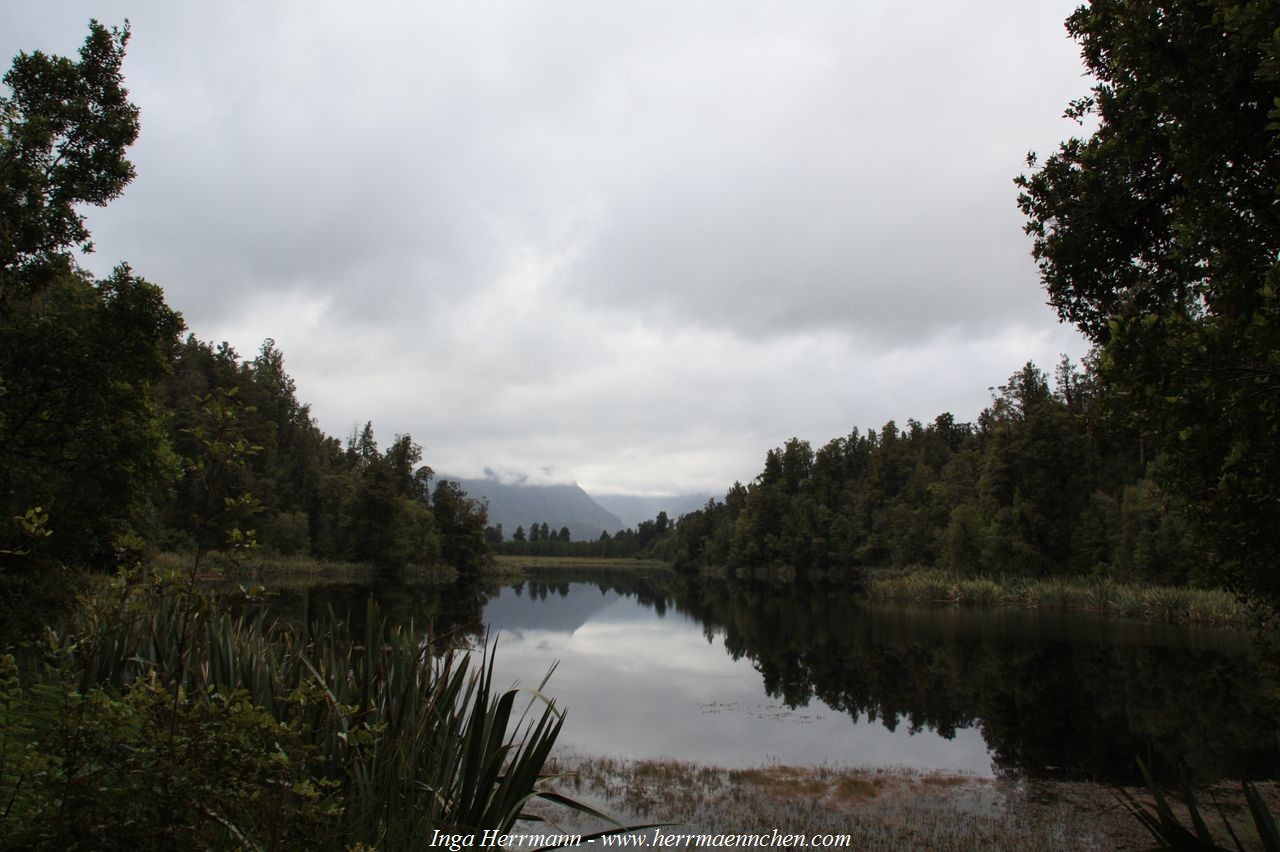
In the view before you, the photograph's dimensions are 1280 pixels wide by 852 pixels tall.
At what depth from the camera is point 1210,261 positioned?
566 centimetres

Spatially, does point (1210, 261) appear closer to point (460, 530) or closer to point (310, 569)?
point (310, 569)

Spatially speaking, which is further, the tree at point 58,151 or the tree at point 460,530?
the tree at point 460,530

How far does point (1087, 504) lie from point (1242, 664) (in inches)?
1135

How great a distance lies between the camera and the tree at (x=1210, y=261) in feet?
13.8

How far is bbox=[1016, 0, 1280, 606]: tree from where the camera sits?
13.8 feet

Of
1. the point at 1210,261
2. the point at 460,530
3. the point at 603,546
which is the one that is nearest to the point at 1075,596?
the point at 1210,261

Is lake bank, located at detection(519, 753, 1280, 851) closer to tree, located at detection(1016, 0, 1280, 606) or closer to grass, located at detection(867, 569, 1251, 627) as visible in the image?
tree, located at detection(1016, 0, 1280, 606)

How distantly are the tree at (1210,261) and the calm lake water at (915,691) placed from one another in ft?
5.07

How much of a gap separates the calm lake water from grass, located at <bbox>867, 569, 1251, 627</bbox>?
2.08 m

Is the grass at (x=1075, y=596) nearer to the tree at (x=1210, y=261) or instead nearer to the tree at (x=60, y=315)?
the tree at (x=1210, y=261)

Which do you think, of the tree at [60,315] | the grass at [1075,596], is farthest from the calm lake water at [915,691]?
the tree at [60,315]

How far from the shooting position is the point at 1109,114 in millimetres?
8609

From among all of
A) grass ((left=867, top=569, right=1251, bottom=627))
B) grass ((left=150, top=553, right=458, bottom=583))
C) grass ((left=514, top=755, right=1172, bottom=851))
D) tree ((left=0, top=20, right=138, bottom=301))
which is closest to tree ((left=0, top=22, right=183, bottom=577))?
tree ((left=0, top=20, right=138, bottom=301))

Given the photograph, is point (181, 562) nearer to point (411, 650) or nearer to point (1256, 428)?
point (411, 650)
